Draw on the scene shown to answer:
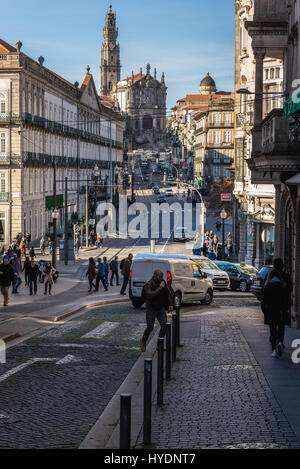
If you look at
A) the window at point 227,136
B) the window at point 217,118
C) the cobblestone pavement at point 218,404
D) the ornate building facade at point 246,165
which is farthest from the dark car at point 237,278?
the window at point 227,136

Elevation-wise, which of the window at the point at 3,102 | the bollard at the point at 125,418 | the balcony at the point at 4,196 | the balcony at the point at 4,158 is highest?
the window at the point at 3,102

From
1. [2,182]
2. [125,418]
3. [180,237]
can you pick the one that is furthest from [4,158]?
[125,418]

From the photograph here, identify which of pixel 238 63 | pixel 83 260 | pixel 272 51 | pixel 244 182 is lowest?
pixel 83 260

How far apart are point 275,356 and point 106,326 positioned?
6.34m

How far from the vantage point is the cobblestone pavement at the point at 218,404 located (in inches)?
357

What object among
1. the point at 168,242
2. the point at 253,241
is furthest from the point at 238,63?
the point at 168,242

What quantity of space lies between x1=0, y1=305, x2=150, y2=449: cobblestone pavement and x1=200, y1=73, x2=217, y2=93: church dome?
527 ft

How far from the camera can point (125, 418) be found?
773cm

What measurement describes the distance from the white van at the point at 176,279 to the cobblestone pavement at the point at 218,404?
7.22 meters

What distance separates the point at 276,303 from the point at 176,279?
11125 mm

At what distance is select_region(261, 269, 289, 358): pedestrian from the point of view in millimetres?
14680

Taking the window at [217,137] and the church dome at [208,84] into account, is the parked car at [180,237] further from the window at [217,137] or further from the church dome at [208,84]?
the church dome at [208,84]

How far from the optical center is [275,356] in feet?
49.2
